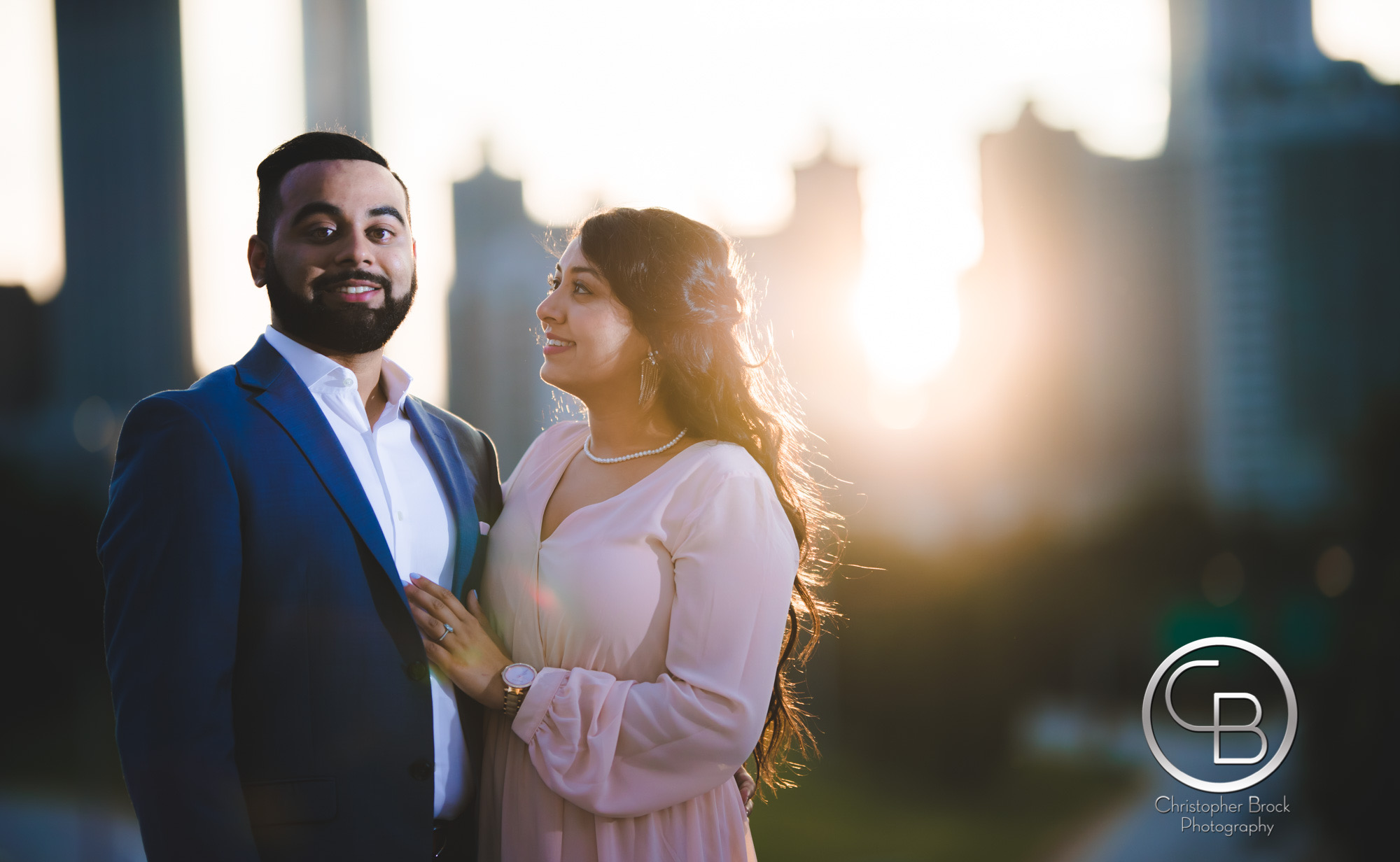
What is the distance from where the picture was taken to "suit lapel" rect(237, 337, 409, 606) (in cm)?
243

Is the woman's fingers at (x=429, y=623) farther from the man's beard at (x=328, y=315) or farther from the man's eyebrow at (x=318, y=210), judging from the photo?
the man's eyebrow at (x=318, y=210)

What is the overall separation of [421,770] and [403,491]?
2.31 feet

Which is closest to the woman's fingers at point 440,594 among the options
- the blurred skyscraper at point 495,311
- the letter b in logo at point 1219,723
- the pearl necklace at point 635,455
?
the pearl necklace at point 635,455

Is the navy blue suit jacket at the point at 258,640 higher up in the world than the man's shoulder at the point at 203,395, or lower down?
lower down

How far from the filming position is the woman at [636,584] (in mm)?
2615

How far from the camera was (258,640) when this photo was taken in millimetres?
2340

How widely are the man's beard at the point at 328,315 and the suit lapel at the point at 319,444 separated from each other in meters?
0.14

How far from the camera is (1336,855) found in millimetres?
20062

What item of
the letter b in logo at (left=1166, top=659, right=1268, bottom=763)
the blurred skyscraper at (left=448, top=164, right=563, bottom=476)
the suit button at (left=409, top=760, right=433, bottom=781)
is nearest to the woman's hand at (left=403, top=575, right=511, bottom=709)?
the suit button at (left=409, top=760, right=433, bottom=781)

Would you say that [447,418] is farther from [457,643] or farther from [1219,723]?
[1219,723]

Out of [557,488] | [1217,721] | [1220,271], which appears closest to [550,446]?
[557,488]

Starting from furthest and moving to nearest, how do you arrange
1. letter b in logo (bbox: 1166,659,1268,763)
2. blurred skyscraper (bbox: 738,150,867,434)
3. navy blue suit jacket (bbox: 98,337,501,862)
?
blurred skyscraper (bbox: 738,150,867,434)
letter b in logo (bbox: 1166,659,1268,763)
navy blue suit jacket (bbox: 98,337,501,862)

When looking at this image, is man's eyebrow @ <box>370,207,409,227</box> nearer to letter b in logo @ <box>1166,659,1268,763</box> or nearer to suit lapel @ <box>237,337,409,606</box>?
suit lapel @ <box>237,337,409,606</box>

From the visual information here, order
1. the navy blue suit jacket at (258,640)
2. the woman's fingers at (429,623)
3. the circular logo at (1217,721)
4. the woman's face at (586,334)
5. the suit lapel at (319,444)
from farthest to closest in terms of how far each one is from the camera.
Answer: the circular logo at (1217,721) < the woman's face at (586,334) < the woman's fingers at (429,623) < the suit lapel at (319,444) < the navy blue suit jacket at (258,640)
